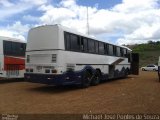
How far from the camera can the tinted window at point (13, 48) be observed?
2084cm

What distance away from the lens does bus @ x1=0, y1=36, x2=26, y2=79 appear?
67.0 feet

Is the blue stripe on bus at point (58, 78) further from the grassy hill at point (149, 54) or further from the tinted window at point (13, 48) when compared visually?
the grassy hill at point (149, 54)

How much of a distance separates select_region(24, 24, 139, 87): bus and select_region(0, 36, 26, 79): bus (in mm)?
4297

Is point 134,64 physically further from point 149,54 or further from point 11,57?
point 149,54

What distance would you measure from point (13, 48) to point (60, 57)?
24.2ft

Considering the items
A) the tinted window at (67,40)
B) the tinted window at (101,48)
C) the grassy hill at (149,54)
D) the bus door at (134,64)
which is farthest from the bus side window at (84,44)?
the grassy hill at (149,54)

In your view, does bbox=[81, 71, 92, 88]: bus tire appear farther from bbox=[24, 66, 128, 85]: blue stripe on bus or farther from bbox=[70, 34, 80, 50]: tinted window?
bbox=[70, 34, 80, 50]: tinted window

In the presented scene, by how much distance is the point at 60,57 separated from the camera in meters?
15.2

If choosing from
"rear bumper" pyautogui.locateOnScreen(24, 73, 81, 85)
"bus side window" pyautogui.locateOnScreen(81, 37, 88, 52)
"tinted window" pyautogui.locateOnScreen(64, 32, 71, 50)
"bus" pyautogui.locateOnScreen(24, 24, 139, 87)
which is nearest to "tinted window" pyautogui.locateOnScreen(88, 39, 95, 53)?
"bus" pyautogui.locateOnScreen(24, 24, 139, 87)

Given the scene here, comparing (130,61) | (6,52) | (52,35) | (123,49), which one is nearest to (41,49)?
(52,35)

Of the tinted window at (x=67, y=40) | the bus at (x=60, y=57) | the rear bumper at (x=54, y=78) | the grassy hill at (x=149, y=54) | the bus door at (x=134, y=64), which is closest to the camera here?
the rear bumper at (x=54, y=78)

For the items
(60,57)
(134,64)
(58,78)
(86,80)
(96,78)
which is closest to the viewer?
(58,78)

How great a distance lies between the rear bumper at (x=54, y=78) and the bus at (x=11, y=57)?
183 inches

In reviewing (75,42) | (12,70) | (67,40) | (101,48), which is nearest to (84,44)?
(75,42)
